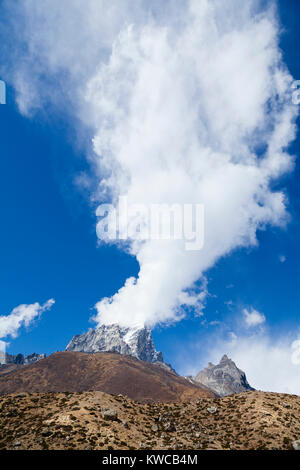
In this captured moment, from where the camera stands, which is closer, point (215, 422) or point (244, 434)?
point (244, 434)

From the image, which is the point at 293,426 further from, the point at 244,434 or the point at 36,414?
the point at 36,414

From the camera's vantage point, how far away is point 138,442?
43.9m

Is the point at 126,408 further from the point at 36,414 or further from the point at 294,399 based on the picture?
the point at 294,399
